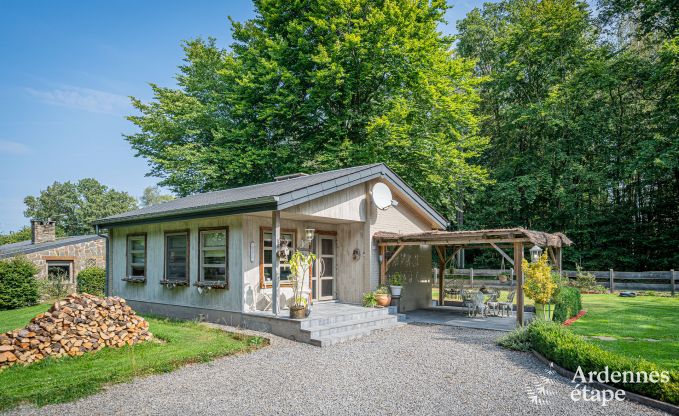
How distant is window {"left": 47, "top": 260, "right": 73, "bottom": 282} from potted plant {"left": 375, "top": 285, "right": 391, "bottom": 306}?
1347cm

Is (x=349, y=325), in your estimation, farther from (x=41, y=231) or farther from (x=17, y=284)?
(x=41, y=231)

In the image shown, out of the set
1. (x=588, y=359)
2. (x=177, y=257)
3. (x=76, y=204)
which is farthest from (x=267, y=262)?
(x=76, y=204)

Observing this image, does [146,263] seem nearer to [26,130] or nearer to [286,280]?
[286,280]

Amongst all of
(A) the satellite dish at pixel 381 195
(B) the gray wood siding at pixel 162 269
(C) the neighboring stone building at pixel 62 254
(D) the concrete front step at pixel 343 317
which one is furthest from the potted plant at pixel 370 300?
(C) the neighboring stone building at pixel 62 254

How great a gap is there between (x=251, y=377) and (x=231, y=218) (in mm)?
4569

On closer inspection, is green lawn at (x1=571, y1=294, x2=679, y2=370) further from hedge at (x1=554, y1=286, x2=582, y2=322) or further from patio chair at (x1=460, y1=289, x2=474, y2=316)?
patio chair at (x1=460, y1=289, x2=474, y2=316)

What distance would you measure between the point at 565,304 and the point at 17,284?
17.1 m

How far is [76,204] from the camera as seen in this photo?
44500 mm

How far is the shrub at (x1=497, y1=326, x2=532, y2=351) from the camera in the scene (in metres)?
7.49

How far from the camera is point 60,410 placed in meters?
4.58

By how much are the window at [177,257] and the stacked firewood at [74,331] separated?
2785 mm

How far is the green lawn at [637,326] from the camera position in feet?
23.0

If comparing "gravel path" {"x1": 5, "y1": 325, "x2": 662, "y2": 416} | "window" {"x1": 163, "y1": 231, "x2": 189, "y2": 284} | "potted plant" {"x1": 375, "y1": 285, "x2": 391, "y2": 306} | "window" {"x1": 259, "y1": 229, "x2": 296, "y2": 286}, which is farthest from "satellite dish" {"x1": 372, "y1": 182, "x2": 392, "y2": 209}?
"window" {"x1": 163, "y1": 231, "x2": 189, "y2": 284}

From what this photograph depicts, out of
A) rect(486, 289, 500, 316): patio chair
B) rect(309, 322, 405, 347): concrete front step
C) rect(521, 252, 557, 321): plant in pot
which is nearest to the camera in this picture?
rect(309, 322, 405, 347): concrete front step
